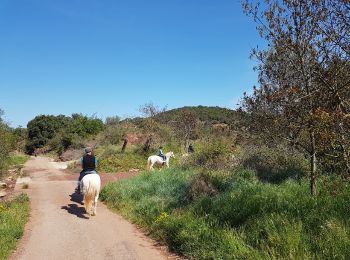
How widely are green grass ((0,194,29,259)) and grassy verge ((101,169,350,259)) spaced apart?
2.97 meters

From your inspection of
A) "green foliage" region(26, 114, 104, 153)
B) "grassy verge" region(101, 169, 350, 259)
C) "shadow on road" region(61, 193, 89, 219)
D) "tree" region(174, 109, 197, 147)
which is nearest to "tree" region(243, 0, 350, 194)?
"grassy verge" region(101, 169, 350, 259)

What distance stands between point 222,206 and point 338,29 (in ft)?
15.5

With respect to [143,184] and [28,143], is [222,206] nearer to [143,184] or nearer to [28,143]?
[143,184]

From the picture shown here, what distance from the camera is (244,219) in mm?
8609

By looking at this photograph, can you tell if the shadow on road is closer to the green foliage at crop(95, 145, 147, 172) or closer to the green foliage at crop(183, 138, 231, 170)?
the green foliage at crop(183, 138, 231, 170)

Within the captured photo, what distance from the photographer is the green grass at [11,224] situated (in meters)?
8.66

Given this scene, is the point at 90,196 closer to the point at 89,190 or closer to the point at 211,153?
the point at 89,190

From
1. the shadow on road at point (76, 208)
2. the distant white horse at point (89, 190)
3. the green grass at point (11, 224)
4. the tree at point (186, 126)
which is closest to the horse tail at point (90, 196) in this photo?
the distant white horse at point (89, 190)

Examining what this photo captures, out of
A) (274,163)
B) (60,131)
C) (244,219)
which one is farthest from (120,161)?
(60,131)

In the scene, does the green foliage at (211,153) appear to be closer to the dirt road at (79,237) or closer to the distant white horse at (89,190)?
the dirt road at (79,237)

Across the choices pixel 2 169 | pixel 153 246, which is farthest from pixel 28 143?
pixel 153 246

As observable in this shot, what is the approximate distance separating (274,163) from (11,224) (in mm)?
9420

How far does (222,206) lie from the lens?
9.59m

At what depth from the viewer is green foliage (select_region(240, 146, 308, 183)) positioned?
13453 mm
